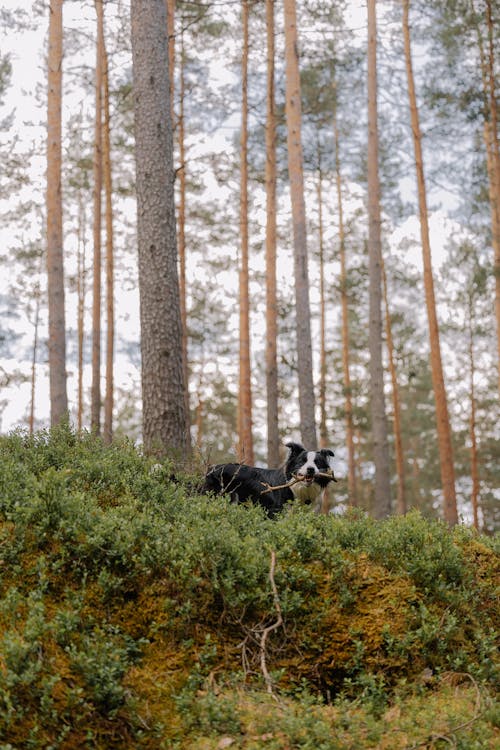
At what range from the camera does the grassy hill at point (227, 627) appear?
384 centimetres

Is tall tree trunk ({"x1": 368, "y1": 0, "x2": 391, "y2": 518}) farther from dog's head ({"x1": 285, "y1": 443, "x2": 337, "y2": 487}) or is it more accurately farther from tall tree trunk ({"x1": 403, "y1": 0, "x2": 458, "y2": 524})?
dog's head ({"x1": 285, "y1": 443, "x2": 337, "y2": 487})

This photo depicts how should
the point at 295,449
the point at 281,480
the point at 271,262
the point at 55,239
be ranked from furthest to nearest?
1. the point at 271,262
2. the point at 55,239
3. the point at 295,449
4. the point at 281,480

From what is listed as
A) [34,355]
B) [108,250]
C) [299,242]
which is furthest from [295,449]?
[34,355]

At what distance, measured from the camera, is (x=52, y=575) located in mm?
4812

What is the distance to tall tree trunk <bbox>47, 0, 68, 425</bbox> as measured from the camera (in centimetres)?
1345

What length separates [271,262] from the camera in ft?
66.1

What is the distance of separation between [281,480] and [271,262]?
11998 mm

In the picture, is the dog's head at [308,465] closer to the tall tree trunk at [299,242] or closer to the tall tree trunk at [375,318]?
the tall tree trunk at [299,242]

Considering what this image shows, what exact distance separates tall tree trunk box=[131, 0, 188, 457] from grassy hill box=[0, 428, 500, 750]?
7.75 ft

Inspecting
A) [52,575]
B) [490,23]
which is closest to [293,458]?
[52,575]

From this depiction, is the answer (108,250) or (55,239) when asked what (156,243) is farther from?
(108,250)

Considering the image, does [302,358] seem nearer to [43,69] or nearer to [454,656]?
[454,656]

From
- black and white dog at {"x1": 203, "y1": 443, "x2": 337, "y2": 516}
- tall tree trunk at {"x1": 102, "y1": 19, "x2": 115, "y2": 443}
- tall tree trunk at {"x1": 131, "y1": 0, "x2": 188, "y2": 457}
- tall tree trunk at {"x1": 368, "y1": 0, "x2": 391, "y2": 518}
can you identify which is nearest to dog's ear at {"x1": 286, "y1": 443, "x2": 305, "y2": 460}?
black and white dog at {"x1": 203, "y1": 443, "x2": 337, "y2": 516}

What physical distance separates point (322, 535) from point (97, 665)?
8.60ft
